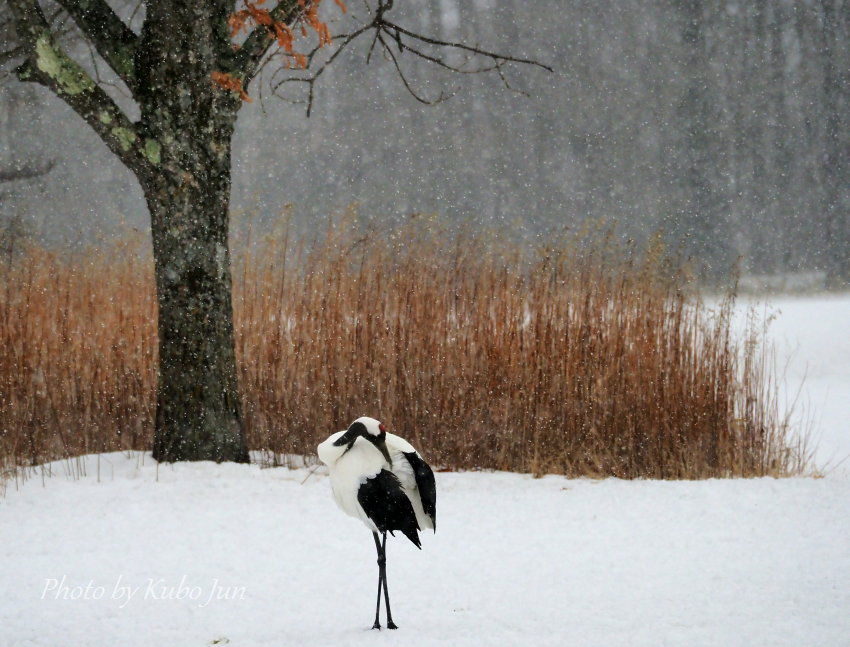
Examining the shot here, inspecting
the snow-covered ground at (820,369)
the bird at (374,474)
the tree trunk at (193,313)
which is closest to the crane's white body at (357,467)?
the bird at (374,474)

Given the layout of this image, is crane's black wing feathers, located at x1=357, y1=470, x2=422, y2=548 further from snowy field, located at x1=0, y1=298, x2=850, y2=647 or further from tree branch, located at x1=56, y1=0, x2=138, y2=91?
tree branch, located at x1=56, y1=0, x2=138, y2=91

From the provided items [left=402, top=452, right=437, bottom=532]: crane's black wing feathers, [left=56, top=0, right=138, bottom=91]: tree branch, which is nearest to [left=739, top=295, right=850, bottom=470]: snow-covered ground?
[left=402, top=452, right=437, bottom=532]: crane's black wing feathers

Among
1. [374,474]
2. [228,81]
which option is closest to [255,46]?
[228,81]

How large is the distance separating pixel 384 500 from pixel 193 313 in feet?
7.30

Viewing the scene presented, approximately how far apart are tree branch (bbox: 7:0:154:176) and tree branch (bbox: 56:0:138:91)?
0.55ft

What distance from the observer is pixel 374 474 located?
7.56 feet

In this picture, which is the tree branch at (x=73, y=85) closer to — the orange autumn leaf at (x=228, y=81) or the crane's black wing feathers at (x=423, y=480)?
the orange autumn leaf at (x=228, y=81)

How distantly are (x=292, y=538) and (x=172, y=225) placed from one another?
1.66 m

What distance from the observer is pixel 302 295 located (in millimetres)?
5008

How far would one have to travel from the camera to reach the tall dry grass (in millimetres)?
4781

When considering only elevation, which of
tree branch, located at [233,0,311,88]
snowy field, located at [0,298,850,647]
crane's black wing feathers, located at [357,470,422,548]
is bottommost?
snowy field, located at [0,298,850,647]

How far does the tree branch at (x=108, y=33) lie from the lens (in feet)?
13.9

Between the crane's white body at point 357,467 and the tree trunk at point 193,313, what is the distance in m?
2.06

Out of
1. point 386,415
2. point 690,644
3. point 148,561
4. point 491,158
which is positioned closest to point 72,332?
point 386,415
